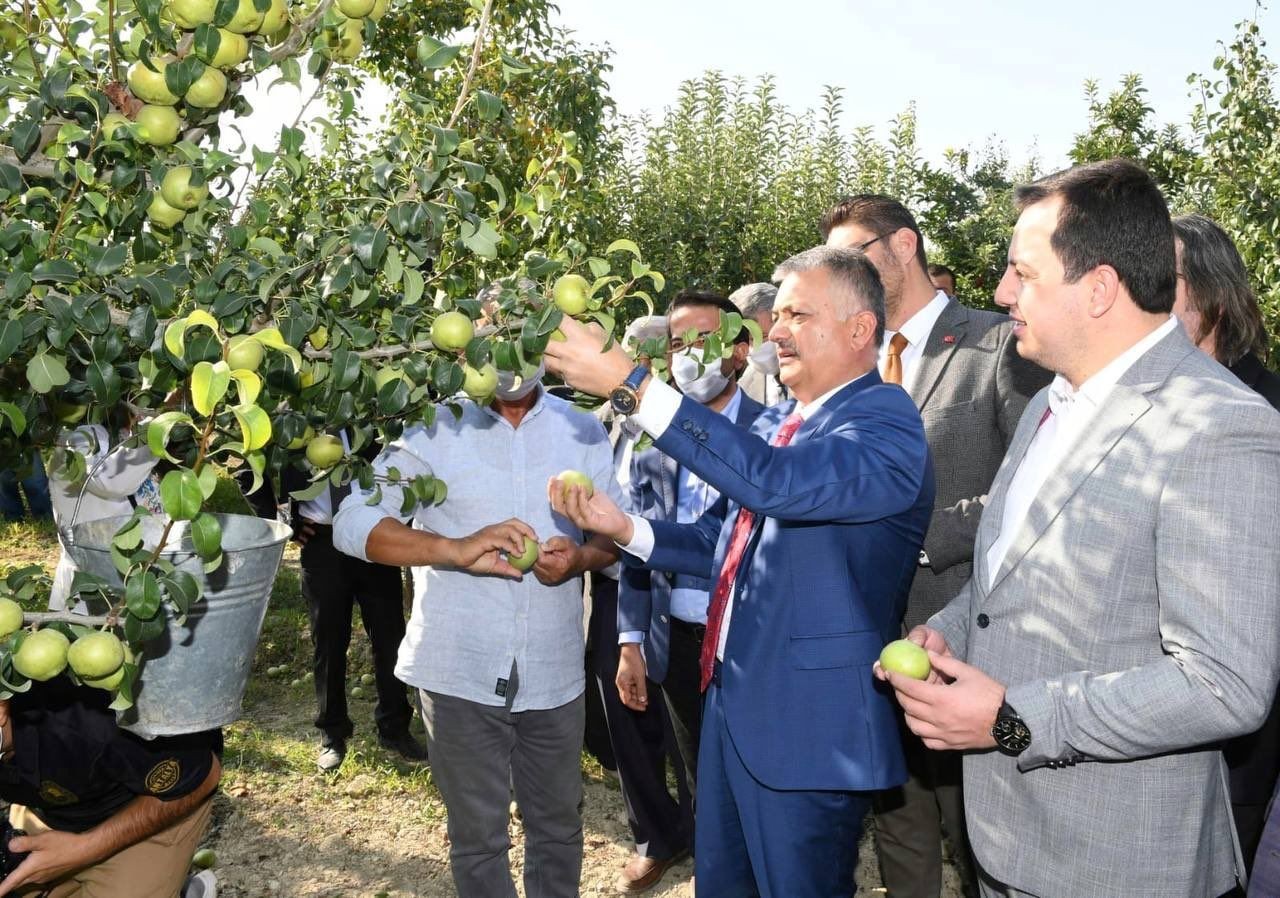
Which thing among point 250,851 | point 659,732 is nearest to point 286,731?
point 250,851

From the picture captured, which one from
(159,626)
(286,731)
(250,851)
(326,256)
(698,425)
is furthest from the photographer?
(286,731)

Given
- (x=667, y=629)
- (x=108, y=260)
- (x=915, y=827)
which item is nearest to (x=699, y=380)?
(x=667, y=629)

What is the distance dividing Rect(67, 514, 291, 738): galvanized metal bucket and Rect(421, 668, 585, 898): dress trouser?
6.40ft

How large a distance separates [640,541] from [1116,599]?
1648 mm

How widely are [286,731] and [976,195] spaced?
11037 mm

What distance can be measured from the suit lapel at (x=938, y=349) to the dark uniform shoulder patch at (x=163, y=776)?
282 centimetres

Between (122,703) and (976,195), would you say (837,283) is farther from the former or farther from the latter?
(976,195)

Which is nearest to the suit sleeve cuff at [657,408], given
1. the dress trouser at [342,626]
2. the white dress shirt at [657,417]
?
the white dress shirt at [657,417]

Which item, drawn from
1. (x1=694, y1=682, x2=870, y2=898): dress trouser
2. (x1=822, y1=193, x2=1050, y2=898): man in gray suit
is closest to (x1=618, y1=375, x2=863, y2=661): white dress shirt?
(x1=694, y1=682, x2=870, y2=898): dress trouser

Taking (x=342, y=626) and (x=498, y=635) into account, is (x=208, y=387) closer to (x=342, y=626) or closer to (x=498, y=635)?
(x=498, y=635)

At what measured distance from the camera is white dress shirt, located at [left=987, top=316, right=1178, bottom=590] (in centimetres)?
228

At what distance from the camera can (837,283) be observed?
10.4ft

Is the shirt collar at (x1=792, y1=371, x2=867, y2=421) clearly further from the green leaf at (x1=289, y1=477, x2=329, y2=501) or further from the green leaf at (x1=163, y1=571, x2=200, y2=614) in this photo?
the green leaf at (x1=163, y1=571, x2=200, y2=614)

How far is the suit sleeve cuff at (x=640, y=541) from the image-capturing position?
349 centimetres
